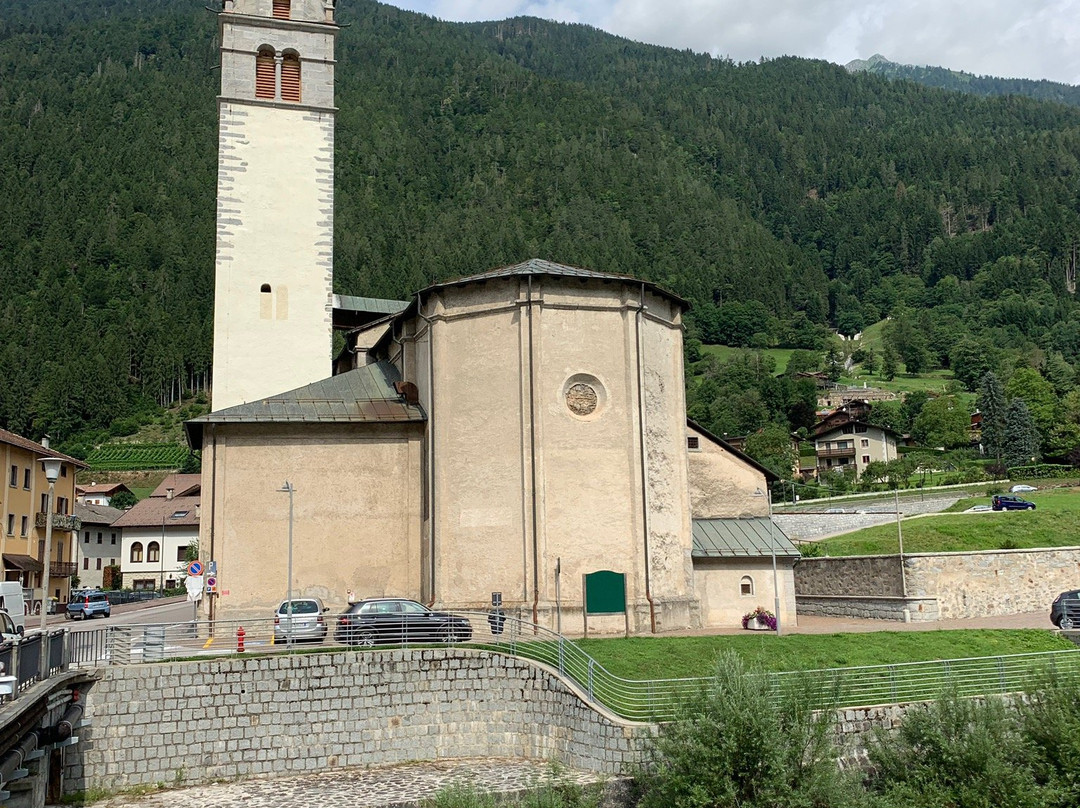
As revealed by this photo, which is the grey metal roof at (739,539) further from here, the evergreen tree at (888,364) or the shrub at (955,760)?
the evergreen tree at (888,364)

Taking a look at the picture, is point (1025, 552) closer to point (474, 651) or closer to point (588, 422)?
point (588, 422)

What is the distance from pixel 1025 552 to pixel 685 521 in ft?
55.9

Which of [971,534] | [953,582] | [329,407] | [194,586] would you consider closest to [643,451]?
[329,407]

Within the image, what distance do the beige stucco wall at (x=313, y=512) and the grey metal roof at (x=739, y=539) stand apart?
990cm

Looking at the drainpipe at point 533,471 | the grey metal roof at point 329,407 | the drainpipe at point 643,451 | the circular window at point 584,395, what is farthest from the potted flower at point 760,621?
the grey metal roof at point 329,407

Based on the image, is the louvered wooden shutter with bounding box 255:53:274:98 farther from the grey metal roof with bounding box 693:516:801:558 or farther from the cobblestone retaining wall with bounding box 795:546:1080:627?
the cobblestone retaining wall with bounding box 795:546:1080:627

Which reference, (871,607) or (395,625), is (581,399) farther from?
(871,607)

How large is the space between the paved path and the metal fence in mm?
2145

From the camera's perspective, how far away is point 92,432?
135750 mm

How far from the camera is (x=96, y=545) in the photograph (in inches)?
2958

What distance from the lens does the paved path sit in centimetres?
2095

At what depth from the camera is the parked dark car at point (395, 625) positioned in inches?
987

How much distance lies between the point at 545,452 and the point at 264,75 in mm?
21596

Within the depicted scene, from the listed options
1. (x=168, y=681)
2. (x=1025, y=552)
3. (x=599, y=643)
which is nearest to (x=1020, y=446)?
(x=1025, y=552)
